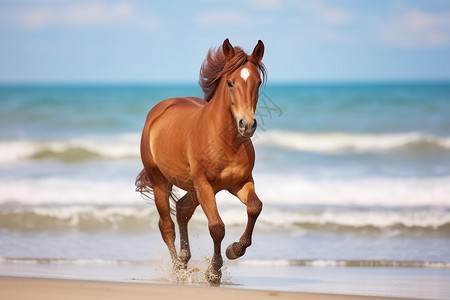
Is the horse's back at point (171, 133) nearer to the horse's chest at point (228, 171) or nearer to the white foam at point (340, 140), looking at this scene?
the horse's chest at point (228, 171)

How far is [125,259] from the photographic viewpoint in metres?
8.50

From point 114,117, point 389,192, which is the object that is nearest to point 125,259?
point 389,192

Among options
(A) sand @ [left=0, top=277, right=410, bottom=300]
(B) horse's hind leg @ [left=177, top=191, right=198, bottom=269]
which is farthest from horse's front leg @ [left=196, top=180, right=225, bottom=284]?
(B) horse's hind leg @ [left=177, top=191, right=198, bottom=269]

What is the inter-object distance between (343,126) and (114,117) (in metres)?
7.69

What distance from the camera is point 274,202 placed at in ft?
41.0

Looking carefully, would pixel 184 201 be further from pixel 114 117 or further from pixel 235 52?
pixel 114 117

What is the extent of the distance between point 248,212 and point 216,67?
50.9 inches

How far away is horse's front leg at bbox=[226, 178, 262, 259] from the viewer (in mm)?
5980

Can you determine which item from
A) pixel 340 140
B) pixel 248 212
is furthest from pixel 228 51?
pixel 340 140

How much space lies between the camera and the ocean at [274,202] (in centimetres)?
815

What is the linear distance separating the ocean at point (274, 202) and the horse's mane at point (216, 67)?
0.34 meters

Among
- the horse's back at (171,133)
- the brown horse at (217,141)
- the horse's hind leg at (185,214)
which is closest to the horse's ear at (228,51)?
the brown horse at (217,141)

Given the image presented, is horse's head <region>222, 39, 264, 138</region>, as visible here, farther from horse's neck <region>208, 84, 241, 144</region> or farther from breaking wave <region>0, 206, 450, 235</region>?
breaking wave <region>0, 206, 450, 235</region>

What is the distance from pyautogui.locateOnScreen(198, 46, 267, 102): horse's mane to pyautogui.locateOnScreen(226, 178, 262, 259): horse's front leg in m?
0.89
